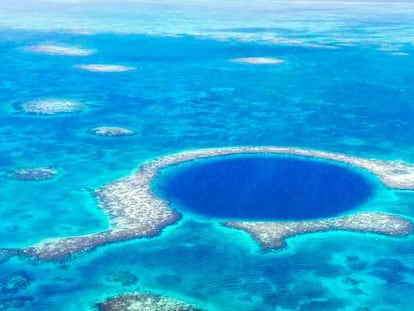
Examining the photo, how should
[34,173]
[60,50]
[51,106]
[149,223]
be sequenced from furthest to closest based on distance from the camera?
[60,50] < [51,106] < [34,173] < [149,223]

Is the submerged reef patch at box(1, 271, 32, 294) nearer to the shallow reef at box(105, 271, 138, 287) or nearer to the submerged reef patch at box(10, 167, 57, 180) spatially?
the shallow reef at box(105, 271, 138, 287)

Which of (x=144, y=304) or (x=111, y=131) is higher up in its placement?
(x=111, y=131)

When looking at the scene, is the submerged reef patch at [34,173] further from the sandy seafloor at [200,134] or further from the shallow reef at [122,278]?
the shallow reef at [122,278]

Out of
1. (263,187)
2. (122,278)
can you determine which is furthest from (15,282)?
(263,187)

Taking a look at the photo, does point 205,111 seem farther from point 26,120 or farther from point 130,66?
point 130,66

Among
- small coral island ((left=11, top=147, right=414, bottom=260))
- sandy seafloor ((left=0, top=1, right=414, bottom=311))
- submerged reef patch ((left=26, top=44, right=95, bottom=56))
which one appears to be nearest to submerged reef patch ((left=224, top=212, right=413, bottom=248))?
small coral island ((left=11, top=147, right=414, bottom=260))

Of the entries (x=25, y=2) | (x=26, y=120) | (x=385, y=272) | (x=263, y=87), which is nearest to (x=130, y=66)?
(x=263, y=87)

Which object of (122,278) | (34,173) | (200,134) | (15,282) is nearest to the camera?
(15,282)

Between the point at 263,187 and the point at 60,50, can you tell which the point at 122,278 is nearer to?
the point at 263,187
